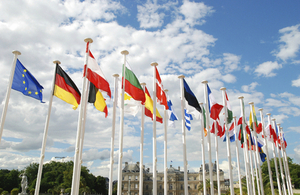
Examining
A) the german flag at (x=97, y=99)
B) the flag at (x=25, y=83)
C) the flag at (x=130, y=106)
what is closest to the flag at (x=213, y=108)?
the flag at (x=130, y=106)

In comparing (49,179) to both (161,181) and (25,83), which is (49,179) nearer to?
(161,181)

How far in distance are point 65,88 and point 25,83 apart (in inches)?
90.5

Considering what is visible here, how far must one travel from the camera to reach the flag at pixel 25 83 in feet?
45.3

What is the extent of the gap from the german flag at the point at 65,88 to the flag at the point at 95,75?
1.29 metres

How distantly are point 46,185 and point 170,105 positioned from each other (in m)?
61.7

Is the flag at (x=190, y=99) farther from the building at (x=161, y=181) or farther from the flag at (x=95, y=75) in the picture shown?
the building at (x=161, y=181)

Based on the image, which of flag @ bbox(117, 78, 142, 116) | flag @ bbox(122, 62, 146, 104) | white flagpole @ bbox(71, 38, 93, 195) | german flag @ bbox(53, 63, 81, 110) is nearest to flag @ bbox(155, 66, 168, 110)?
flag @ bbox(117, 78, 142, 116)

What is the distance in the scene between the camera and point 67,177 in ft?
207

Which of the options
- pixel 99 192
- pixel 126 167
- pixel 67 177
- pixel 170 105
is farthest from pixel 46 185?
pixel 170 105

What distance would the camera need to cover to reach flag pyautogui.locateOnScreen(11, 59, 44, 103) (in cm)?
1381

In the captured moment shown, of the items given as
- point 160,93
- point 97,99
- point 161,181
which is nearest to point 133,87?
point 97,99

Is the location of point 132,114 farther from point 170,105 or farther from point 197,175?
point 197,175

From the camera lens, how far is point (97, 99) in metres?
15.3

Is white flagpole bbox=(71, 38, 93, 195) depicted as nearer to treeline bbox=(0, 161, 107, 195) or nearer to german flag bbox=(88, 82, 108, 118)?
german flag bbox=(88, 82, 108, 118)
